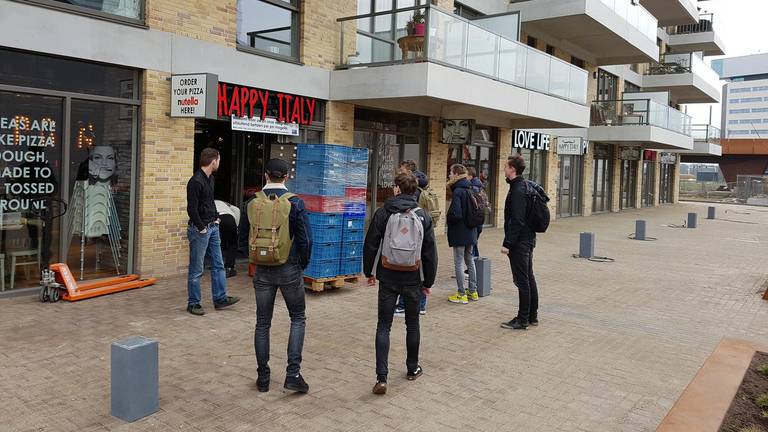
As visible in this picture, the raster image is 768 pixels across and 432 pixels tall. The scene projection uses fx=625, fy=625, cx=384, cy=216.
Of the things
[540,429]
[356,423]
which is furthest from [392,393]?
[540,429]

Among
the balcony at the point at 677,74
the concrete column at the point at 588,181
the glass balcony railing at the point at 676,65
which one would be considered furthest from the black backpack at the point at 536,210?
the glass balcony railing at the point at 676,65

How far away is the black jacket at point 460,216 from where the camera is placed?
314 inches

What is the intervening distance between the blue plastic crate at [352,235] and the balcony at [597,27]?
10.1 meters

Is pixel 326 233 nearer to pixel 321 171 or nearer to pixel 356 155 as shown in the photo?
pixel 321 171

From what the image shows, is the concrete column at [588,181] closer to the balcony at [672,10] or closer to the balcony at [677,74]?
the balcony at [672,10]

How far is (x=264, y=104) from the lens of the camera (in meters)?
10.6

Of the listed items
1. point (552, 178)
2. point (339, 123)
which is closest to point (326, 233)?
point (339, 123)

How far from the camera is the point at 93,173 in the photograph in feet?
27.9

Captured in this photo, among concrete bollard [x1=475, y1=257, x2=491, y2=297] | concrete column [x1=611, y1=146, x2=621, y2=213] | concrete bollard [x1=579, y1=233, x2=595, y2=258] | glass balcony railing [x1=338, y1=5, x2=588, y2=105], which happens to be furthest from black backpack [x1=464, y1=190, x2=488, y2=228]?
concrete column [x1=611, y1=146, x2=621, y2=213]

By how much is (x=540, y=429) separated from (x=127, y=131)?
697cm

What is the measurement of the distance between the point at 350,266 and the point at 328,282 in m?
0.38

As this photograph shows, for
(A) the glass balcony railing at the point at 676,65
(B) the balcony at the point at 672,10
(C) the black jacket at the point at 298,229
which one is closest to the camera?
(C) the black jacket at the point at 298,229

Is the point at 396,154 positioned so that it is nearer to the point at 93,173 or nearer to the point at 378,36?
the point at 378,36

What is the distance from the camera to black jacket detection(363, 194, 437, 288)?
5.07 metres
